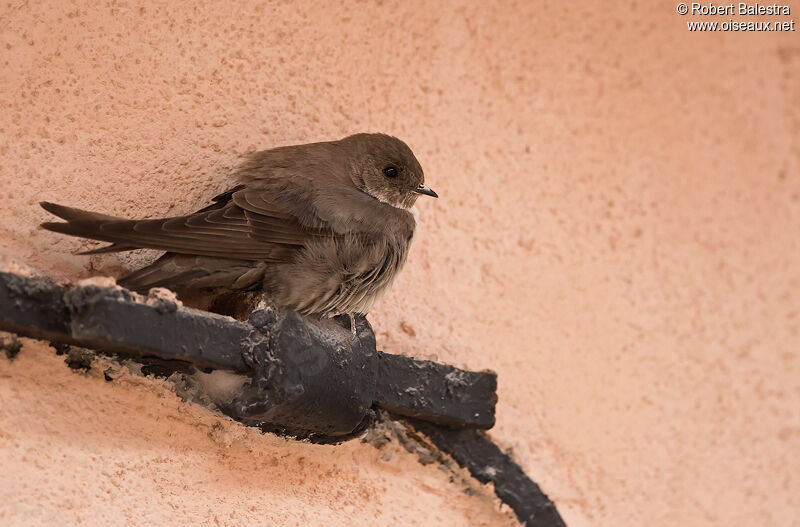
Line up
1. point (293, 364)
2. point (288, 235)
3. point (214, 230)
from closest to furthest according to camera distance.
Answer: point (293, 364) → point (214, 230) → point (288, 235)

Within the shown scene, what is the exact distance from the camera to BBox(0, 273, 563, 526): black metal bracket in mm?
1275

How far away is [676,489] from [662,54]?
1184 millimetres

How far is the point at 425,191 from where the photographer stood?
2055 mm

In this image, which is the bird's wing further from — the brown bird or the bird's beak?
the bird's beak

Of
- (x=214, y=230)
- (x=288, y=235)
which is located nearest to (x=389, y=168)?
(x=288, y=235)

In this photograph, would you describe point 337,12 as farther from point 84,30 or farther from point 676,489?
point 676,489

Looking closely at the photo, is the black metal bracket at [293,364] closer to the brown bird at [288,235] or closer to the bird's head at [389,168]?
the brown bird at [288,235]

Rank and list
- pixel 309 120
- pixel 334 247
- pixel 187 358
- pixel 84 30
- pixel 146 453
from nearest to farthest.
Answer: pixel 187 358 < pixel 146 453 < pixel 84 30 < pixel 334 247 < pixel 309 120

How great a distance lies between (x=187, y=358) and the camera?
1371 millimetres

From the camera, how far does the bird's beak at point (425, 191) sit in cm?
204

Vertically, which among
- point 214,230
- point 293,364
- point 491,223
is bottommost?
point 293,364

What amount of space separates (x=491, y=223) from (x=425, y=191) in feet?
0.65

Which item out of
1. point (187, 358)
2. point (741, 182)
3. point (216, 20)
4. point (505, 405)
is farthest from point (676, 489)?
point (216, 20)

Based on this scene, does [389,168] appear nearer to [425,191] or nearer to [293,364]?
[425,191]
